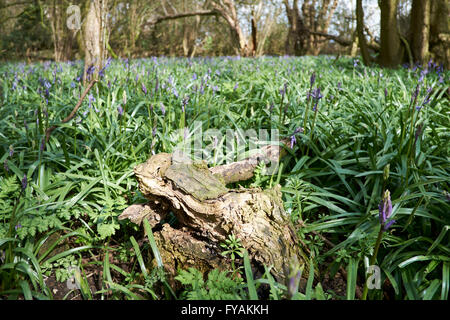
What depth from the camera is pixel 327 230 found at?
6.39 ft

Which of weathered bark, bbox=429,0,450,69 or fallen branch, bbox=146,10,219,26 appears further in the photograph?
fallen branch, bbox=146,10,219,26

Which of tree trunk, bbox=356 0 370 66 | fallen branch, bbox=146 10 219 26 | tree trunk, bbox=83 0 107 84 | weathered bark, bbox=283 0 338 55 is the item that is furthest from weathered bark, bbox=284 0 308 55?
tree trunk, bbox=83 0 107 84

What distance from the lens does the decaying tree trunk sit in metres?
1.58

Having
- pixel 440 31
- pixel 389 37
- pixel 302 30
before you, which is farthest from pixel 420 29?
pixel 302 30

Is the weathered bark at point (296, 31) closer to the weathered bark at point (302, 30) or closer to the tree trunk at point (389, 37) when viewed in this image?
the weathered bark at point (302, 30)

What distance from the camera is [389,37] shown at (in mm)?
6027

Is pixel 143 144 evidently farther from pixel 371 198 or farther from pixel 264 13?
pixel 264 13

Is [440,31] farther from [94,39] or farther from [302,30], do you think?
[302,30]

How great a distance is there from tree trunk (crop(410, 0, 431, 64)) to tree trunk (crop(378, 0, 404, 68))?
26 cm

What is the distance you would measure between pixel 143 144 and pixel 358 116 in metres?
1.97

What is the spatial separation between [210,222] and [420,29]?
6.24m

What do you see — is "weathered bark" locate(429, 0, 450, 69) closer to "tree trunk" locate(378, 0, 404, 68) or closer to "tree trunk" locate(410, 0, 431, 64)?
"tree trunk" locate(410, 0, 431, 64)

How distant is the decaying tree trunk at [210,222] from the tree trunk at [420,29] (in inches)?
231
